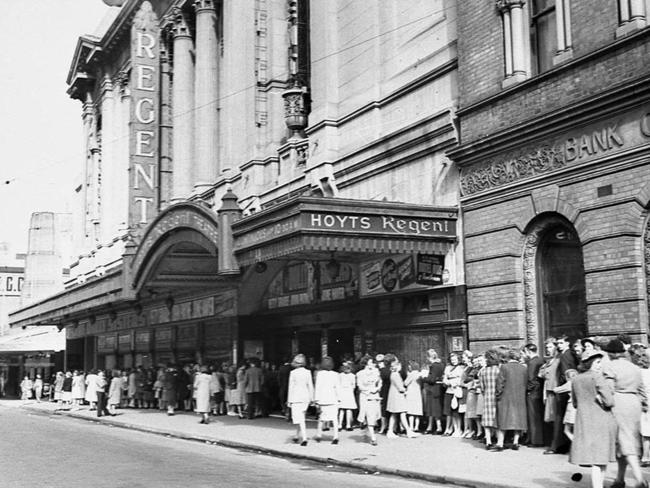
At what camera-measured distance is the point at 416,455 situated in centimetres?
1470

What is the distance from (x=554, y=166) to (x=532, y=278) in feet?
6.97

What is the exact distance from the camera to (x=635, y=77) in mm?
13906

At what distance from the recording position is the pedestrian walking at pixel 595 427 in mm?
10133

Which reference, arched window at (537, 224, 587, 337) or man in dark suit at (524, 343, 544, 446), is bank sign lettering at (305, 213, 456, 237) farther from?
man in dark suit at (524, 343, 544, 446)

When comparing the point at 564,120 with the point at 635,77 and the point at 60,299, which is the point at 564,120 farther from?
the point at 60,299

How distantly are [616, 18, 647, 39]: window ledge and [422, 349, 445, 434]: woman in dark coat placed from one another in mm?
6938

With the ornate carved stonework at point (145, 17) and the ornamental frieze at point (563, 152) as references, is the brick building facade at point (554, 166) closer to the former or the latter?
the ornamental frieze at point (563, 152)

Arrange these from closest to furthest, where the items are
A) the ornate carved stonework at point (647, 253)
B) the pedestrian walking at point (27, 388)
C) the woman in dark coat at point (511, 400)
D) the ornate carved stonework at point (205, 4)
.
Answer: the ornate carved stonework at point (647, 253), the woman in dark coat at point (511, 400), the ornate carved stonework at point (205, 4), the pedestrian walking at point (27, 388)

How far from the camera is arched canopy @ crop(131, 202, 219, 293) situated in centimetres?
2197

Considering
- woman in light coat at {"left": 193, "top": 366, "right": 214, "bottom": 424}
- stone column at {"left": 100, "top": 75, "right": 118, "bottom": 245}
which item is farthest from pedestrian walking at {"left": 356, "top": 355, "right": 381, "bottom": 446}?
stone column at {"left": 100, "top": 75, "right": 118, "bottom": 245}

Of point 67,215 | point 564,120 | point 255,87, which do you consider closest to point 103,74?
point 255,87

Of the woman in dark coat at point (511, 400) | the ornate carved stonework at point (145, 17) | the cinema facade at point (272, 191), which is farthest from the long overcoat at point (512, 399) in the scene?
the ornate carved stonework at point (145, 17)

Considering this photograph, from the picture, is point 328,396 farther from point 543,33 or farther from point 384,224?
point 543,33

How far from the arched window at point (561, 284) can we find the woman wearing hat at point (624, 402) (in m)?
5.13
